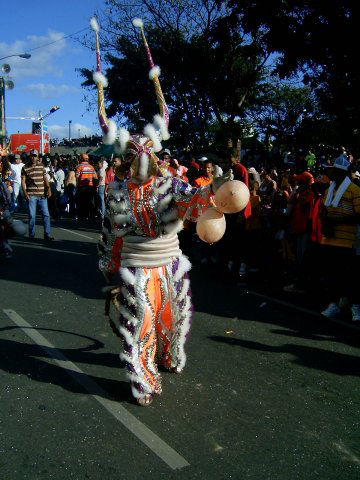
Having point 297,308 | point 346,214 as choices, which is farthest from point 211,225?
point 297,308

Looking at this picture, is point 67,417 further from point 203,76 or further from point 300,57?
point 203,76

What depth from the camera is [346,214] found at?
529cm

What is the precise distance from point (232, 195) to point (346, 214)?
301 cm

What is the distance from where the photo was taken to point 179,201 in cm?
320

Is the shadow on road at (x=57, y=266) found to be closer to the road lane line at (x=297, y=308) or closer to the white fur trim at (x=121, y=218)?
the road lane line at (x=297, y=308)

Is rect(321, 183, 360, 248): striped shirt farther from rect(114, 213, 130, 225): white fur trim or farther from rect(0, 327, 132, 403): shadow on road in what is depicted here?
rect(114, 213, 130, 225): white fur trim

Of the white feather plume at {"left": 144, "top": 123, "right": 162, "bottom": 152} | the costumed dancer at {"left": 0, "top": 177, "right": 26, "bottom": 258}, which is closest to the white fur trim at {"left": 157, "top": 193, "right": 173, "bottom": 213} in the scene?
the white feather plume at {"left": 144, "top": 123, "right": 162, "bottom": 152}

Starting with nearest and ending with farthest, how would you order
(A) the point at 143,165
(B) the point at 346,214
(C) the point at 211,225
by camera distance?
(C) the point at 211,225 → (A) the point at 143,165 → (B) the point at 346,214

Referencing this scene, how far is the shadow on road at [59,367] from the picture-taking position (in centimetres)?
354

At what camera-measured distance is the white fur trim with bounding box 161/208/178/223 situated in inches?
128

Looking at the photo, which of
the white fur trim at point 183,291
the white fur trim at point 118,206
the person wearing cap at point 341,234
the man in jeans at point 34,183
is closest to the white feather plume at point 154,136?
the white fur trim at point 118,206

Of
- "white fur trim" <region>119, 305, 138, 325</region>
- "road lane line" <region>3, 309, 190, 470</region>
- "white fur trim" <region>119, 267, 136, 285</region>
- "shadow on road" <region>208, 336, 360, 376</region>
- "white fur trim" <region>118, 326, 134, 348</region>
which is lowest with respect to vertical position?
"road lane line" <region>3, 309, 190, 470</region>

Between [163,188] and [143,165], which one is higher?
[143,165]

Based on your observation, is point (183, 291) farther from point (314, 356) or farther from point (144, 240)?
point (314, 356)
